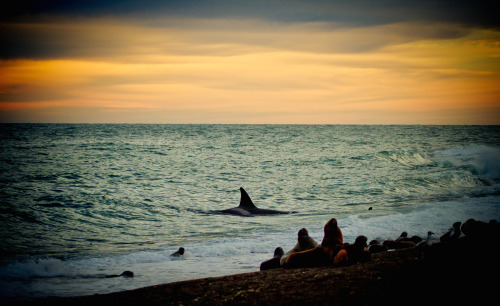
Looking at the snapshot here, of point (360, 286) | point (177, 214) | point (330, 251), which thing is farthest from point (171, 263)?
point (177, 214)

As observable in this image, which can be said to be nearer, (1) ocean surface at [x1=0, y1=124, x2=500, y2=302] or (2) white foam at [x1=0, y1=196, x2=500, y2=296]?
(2) white foam at [x1=0, y1=196, x2=500, y2=296]

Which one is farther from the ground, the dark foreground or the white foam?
the dark foreground

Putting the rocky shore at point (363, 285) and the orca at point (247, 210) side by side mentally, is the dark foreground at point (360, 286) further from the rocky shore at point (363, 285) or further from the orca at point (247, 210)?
the orca at point (247, 210)

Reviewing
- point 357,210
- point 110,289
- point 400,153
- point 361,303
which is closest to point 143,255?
point 110,289

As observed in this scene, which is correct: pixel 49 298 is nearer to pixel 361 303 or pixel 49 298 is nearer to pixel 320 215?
pixel 361 303

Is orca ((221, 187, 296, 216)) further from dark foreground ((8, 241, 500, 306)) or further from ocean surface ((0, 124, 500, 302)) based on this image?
dark foreground ((8, 241, 500, 306))

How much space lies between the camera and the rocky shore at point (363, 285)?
4.58 m

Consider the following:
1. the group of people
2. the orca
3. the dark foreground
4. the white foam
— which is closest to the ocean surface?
the white foam

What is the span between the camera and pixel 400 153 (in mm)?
42344

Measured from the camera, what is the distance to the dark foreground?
4.56 metres

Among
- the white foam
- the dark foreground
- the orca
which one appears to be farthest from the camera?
the orca

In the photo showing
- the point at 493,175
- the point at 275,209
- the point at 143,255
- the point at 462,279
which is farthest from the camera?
the point at 493,175

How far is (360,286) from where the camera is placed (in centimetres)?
520

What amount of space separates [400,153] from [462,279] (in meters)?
40.6
